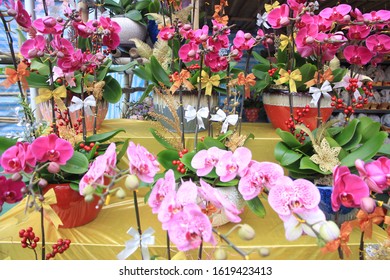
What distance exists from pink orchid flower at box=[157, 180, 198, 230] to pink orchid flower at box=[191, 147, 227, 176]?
0.07m

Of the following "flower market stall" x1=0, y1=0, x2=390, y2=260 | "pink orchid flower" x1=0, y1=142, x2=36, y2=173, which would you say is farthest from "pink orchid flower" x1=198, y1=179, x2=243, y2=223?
"pink orchid flower" x1=0, y1=142, x2=36, y2=173

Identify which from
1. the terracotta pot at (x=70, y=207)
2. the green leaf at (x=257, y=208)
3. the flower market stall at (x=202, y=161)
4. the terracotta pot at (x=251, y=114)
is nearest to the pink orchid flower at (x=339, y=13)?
the flower market stall at (x=202, y=161)

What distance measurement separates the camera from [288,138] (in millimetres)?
680

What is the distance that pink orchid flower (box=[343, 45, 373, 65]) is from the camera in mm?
615

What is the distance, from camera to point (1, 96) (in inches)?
82.6

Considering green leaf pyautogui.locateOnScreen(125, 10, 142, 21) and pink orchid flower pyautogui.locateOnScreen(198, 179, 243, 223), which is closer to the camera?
pink orchid flower pyautogui.locateOnScreen(198, 179, 243, 223)

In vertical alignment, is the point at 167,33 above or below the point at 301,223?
above

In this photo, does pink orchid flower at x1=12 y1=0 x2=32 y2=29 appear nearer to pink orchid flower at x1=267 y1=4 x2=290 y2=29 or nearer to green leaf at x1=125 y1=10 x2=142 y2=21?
pink orchid flower at x1=267 y1=4 x2=290 y2=29

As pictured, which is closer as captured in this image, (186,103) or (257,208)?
(257,208)

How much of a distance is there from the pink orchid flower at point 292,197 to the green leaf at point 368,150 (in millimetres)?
374

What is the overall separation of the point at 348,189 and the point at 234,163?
0.39ft

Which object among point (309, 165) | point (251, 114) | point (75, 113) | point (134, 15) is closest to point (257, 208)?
point (309, 165)

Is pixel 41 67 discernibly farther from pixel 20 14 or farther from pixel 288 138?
pixel 288 138
